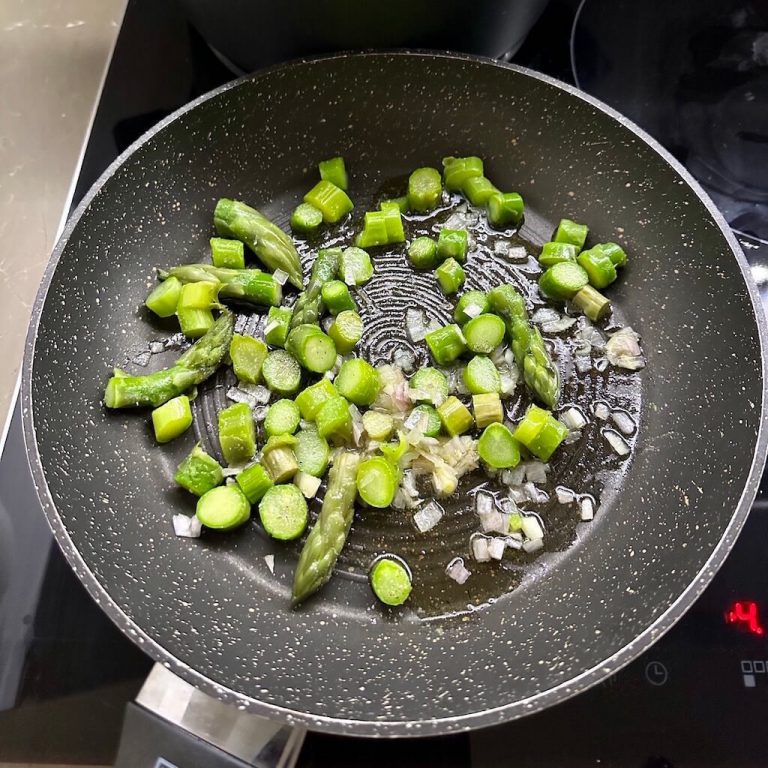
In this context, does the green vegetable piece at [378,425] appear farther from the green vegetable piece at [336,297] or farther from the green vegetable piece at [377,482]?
the green vegetable piece at [336,297]

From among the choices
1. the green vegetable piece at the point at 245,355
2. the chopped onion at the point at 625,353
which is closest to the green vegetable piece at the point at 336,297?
the green vegetable piece at the point at 245,355

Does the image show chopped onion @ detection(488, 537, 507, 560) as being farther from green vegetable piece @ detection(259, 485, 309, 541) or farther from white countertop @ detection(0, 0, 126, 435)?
white countertop @ detection(0, 0, 126, 435)

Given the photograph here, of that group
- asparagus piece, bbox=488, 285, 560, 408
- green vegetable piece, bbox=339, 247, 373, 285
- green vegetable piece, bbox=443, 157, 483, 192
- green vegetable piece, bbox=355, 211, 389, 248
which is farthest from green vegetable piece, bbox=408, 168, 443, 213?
asparagus piece, bbox=488, 285, 560, 408

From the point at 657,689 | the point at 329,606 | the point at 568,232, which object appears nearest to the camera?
the point at 657,689

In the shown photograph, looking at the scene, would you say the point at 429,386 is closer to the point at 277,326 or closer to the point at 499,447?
the point at 499,447

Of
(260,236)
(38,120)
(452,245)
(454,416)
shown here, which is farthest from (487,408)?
(38,120)

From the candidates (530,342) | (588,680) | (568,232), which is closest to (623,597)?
(588,680)

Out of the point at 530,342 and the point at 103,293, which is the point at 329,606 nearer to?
the point at 530,342
